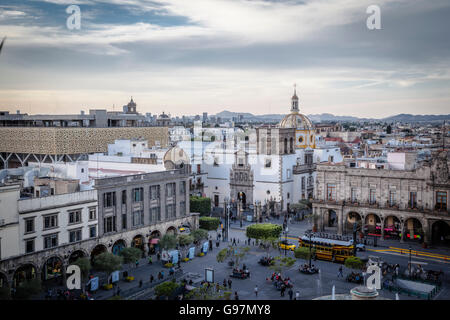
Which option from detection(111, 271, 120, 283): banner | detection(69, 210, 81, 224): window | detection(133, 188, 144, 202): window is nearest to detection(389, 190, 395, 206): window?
detection(133, 188, 144, 202): window

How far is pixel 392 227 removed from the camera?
53281 mm

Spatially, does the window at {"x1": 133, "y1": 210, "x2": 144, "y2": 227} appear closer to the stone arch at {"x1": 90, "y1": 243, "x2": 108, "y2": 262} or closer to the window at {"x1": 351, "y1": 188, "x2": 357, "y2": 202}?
the stone arch at {"x1": 90, "y1": 243, "x2": 108, "y2": 262}

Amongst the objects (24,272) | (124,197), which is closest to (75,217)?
(24,272)

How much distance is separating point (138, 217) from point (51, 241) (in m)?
10.7

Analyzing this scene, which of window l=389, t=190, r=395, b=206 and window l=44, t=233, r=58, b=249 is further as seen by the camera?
window l=389, t=190, r=395, b=206

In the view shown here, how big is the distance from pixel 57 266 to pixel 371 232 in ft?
115

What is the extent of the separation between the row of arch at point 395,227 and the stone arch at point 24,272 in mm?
32640

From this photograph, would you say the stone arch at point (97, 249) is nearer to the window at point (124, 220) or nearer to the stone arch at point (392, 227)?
the window at point (124, 220)

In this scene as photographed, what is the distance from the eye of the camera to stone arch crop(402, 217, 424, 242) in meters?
50.2

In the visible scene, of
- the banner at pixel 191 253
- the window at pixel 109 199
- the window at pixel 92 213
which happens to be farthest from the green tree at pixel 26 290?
the banner at pixel 191 253

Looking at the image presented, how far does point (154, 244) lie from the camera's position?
47719 mm

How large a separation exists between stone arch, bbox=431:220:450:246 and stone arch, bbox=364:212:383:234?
5896mm
